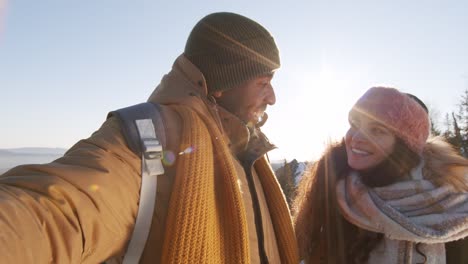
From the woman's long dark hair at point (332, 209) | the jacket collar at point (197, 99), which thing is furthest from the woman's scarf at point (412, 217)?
the jacket collar at point (197, 99)

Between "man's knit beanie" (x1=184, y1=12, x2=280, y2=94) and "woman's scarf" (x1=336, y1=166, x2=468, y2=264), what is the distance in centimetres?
135

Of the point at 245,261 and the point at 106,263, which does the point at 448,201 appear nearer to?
the point at 245,261

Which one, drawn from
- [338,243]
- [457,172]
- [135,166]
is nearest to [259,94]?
[135,166]

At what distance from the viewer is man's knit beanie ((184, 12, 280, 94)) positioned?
1.99 m

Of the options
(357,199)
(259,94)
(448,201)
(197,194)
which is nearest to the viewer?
(197,194)

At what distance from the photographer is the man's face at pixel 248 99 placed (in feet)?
6.54

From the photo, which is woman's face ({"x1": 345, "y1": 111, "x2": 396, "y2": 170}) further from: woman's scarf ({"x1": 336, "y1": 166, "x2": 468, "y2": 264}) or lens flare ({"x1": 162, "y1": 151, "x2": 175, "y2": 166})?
lens flare ({"x1": 162, "y1": 151, "x2": 175, "y2": 166})

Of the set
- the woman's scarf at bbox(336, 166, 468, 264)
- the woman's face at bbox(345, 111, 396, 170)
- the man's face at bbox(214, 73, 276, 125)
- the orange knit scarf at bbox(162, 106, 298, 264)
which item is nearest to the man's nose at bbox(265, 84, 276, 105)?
the man's face at bbox(214, 73, 276, 125)

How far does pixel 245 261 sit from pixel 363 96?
187cm

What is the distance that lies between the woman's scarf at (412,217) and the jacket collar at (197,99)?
3.55 ft

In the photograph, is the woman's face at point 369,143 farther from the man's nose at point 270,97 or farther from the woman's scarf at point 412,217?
the man's nose at point 270,97

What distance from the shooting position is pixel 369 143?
104 inches

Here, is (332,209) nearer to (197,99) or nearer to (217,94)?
(217,94)

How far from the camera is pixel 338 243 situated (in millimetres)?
2723
